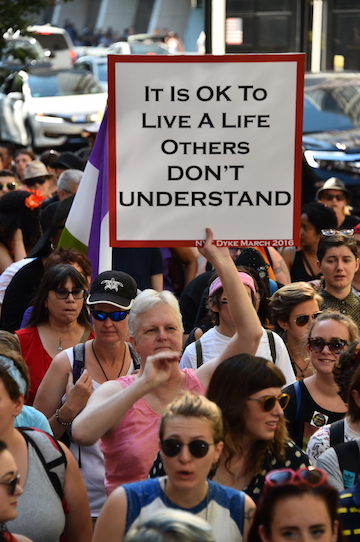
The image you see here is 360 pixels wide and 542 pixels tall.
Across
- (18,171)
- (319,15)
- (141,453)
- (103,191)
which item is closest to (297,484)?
(141,453)

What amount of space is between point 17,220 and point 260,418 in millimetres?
4697

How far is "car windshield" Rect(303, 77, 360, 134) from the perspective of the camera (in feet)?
51.5

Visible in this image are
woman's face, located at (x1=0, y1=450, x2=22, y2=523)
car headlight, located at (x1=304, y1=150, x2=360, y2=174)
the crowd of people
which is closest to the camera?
woman's face, located at (x1=0, y1=450, x2=22, y2=523)

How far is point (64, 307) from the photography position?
218 inches

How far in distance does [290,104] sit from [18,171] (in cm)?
919

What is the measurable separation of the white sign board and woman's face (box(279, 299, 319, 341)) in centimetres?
116

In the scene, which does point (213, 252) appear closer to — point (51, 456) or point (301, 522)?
point (51, 456)

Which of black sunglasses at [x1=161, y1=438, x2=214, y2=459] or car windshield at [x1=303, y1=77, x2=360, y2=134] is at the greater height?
black sunglasses at [x1=161, y1=438, x2=214, y2=459]

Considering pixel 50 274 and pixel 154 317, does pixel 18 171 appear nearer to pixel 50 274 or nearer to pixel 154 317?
pixel 50 274

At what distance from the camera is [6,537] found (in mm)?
3264

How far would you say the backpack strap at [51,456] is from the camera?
12.4 ft

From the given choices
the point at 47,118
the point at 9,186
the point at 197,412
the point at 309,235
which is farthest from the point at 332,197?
the point at 47,118

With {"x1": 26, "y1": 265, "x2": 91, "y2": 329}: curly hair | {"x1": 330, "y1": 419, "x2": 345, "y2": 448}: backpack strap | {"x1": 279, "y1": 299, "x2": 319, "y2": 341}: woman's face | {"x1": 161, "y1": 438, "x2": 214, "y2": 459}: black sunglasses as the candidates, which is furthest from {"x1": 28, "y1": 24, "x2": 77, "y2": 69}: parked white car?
{"x1": 161, "y1": 438, "x2": 214, "y2": 459}: black sunglasses

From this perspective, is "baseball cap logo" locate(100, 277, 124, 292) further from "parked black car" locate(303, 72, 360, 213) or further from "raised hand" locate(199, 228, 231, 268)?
"parked black car" locate(303, 72, 360, 213)
